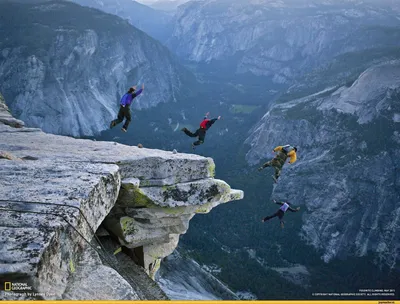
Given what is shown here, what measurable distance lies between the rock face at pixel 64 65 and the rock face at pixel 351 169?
76.6 m

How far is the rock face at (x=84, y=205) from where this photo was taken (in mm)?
6941

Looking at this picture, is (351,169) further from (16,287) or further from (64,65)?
(64,65)

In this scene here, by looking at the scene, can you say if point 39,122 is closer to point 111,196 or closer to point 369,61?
point 111,196

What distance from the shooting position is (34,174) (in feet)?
33.1

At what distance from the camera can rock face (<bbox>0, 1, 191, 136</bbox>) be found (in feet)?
362

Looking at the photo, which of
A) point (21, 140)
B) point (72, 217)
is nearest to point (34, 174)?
point (72, 217)

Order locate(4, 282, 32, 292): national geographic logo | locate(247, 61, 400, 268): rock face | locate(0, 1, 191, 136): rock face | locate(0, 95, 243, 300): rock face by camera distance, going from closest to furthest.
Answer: locate(4, 282, 32, 292): national geographic logo, locate(0, 95, 243, 300): rock face, locate(247, 61, 400, 268): rock face, locate(0, 1, 191, 136): rock face

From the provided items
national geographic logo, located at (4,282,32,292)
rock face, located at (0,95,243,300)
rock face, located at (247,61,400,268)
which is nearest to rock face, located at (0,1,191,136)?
→ rock face, located at (247,61,400,268)

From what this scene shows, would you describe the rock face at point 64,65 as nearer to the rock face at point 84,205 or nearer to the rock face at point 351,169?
the rock face at point 351,169

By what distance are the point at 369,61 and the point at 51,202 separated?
16190cm

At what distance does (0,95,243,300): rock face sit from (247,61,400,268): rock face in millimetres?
85675

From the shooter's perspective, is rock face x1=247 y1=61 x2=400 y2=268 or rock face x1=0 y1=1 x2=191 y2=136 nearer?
rock face x1=247 y1=61 x2=400 y2=268

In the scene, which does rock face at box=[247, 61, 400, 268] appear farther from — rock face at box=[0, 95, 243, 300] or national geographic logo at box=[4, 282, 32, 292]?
national geographic logo at box=[4, 282, 32, 292]

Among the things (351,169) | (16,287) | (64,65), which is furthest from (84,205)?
(64,65)
